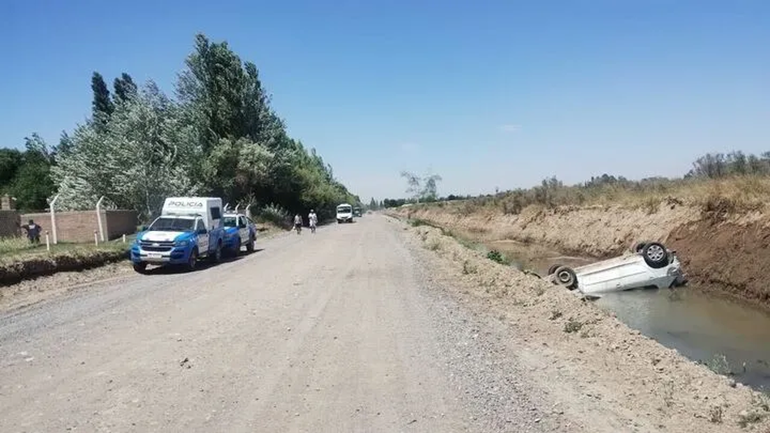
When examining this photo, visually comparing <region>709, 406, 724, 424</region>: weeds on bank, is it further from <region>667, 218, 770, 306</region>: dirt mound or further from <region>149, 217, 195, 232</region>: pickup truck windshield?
<region>149, 217, 195, 232</region>: pickup truck windshield

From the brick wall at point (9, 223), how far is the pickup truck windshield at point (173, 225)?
1296 cm

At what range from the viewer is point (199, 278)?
17.3m

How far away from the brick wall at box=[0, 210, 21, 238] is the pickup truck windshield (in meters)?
13.0

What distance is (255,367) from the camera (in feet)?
23.5

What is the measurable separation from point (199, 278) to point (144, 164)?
2729 centimetres

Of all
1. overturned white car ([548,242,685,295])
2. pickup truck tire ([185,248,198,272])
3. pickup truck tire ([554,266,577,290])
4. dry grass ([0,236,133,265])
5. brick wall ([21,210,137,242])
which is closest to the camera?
dry grass ([0,236,133,265])

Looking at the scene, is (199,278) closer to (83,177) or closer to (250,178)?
(83,177)

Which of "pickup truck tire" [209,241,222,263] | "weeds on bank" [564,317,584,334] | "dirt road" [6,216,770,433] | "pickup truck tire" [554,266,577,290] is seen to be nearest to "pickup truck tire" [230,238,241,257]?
"pickup truck tire" [209,241,222,263]

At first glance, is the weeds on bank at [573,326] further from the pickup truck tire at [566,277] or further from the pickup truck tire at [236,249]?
the pickup truck tire at [236,249]

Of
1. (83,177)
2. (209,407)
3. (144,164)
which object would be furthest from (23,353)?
(83,177)

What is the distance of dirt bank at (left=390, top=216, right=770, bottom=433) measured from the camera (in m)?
5.43

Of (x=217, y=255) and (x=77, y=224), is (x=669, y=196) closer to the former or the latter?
(x=217, y=255)

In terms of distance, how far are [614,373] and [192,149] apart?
43.4m

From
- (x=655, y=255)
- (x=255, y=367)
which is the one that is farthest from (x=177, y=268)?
(x=655, y=255)
